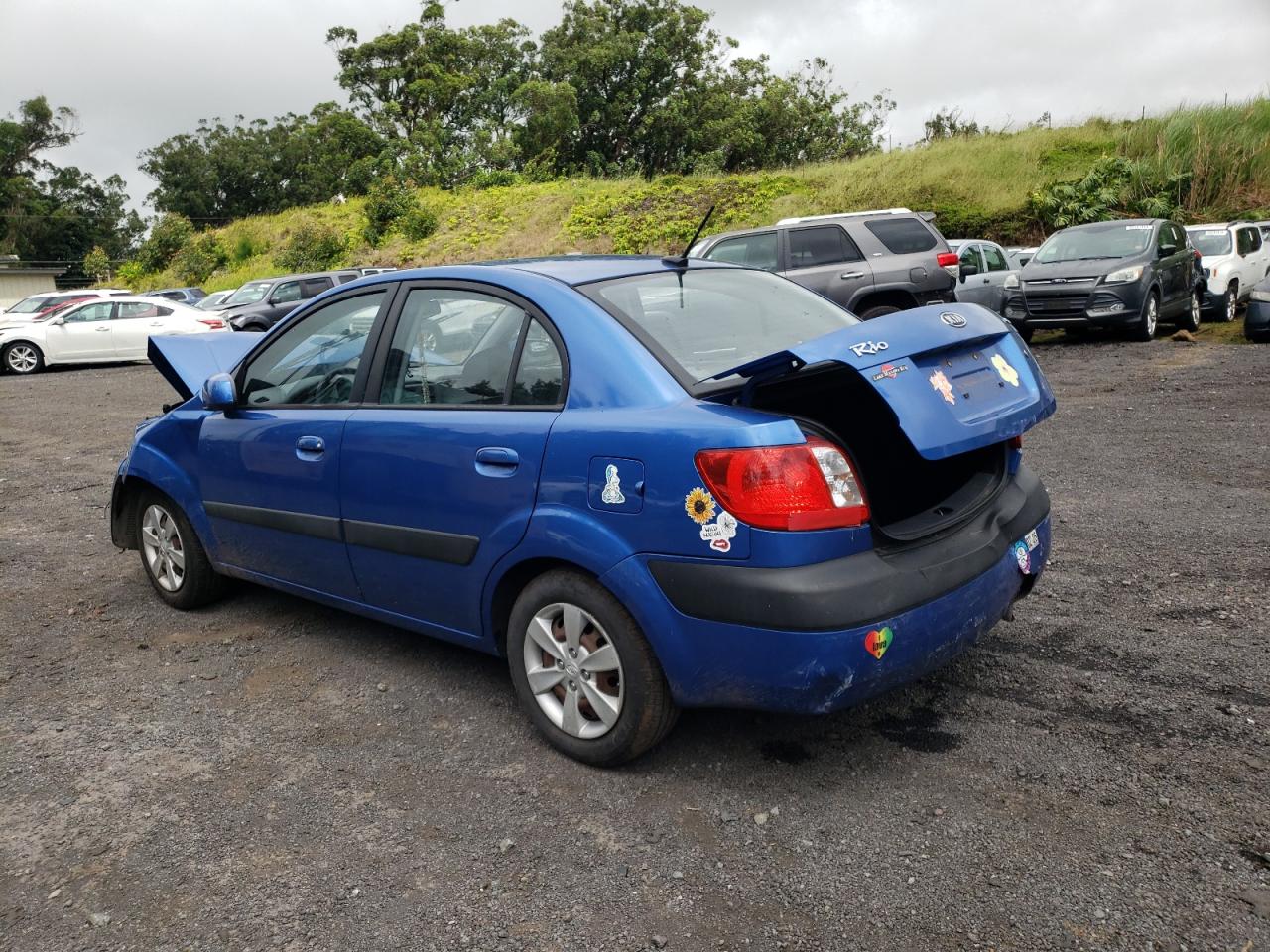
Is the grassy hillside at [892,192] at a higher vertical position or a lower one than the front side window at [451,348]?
higher

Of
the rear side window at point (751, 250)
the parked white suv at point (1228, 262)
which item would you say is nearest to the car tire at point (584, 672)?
the rear side window at point (751, 250)

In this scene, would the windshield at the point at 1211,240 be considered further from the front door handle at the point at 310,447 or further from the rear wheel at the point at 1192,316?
the front door handle at the point at 310,447

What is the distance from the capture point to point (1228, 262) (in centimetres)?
1723

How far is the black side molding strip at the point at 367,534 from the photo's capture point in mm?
3633

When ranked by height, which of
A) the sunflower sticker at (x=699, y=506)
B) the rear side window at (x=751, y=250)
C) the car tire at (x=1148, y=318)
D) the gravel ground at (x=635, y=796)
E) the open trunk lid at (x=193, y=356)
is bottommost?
the gravel ground at (x=635, y=796)

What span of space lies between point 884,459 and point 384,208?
36.1 m

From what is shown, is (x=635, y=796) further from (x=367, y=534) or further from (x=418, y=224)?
(x=418, y=224)

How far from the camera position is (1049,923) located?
250 centimetres

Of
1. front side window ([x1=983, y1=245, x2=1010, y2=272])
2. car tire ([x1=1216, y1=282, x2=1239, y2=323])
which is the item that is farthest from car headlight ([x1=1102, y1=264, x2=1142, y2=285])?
car tire ([x1=1216, y1=282, x2=1239, y2=323])

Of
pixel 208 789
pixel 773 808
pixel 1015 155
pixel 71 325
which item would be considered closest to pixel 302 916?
Result: pixel 208 789

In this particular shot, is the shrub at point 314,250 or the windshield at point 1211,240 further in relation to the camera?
the shrub at point 314,250

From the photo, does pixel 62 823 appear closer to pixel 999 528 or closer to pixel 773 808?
pixel 773 808

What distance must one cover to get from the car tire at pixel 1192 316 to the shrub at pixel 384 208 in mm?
27041

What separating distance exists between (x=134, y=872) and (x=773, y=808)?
5.94ft
